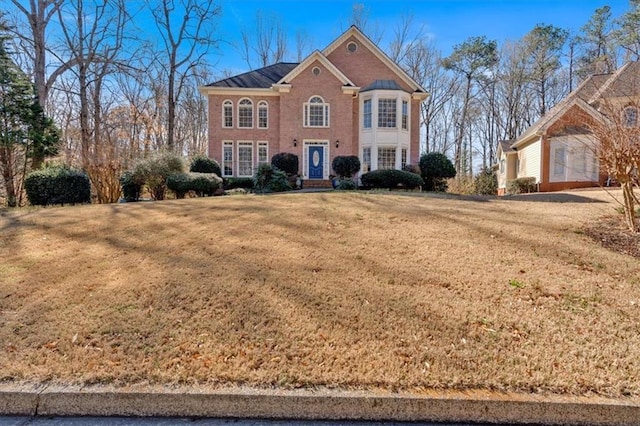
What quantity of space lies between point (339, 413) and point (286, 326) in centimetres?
105

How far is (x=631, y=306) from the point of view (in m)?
3.93

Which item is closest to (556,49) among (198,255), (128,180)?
(128,180)

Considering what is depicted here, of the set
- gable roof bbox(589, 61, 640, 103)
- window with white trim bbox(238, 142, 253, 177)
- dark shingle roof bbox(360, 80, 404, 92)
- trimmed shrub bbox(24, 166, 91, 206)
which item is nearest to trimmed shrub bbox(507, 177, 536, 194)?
dark shingle roof bbox(360, 80, 404, 92)

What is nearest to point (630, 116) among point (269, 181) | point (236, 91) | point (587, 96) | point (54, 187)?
point (269, 181)

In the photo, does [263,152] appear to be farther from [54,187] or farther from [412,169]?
[54,187]

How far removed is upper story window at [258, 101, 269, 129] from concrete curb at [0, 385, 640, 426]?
20276 millimetres

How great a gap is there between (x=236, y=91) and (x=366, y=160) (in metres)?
8.73

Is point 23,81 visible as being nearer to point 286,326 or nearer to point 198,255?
point 198,255

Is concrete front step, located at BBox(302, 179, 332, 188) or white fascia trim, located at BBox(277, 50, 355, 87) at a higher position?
white fascia trim, located at BBox(277, 50, 355, 87)

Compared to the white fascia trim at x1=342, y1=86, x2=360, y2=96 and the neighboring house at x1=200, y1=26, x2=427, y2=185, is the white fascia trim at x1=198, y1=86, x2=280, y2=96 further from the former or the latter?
the white fascia trim at x1=342, y1=86, x2=360, y2=96

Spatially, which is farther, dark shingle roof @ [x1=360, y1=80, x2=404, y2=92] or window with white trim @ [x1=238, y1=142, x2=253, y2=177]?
window with white trim @ [x1=238, y1=142, x2=253, y2=177]

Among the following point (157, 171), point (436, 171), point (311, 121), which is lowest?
point (157, 171)

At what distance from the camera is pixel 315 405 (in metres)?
2.67

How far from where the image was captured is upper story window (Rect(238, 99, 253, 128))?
2180cm
